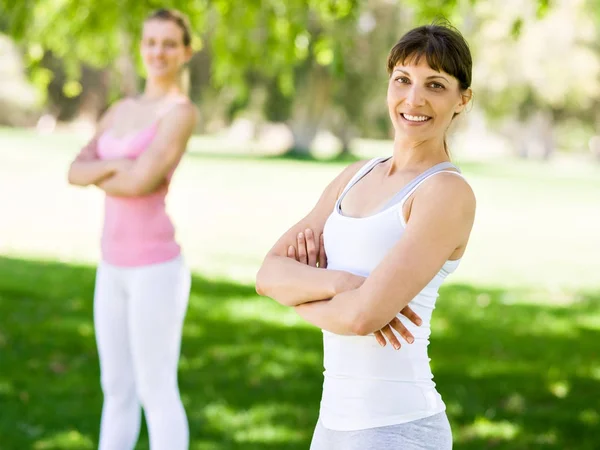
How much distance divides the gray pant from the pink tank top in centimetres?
170

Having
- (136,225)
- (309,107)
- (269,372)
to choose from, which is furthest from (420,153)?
(309,107)

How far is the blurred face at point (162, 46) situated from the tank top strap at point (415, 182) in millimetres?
1931

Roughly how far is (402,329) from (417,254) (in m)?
0.19

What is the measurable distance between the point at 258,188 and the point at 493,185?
8334mm

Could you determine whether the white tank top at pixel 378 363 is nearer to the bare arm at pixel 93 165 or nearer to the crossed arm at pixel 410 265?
the crossed arm at pixel 410 265

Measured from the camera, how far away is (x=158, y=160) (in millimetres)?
3764

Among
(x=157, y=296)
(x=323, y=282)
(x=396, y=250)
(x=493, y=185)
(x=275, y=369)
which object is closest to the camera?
(x=396, y=250)

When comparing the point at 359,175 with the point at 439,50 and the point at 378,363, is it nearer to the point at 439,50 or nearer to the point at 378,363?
the point at 439,50

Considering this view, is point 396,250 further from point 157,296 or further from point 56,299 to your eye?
point 56,299

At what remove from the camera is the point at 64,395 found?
5781mm

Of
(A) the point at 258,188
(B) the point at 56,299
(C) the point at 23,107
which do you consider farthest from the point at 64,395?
(C) the point at 23,107

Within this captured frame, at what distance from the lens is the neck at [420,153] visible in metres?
2.34

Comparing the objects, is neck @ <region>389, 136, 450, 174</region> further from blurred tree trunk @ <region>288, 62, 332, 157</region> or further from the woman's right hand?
blurred tree trunk @ <region>288, 62, 332, 157</region>

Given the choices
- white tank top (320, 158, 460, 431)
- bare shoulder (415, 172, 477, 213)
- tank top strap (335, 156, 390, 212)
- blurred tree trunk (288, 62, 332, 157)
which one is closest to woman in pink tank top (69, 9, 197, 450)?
tank top strap (335, 156, 390, 212)
